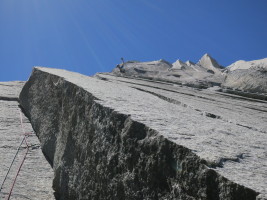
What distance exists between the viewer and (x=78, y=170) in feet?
11.1

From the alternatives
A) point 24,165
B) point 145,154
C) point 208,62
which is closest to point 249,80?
point 24,165

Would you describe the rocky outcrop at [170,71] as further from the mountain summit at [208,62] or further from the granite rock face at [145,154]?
the granite rock face at [145,154]

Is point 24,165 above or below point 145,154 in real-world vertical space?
below

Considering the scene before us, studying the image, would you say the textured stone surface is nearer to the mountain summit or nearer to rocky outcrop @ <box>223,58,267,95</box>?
rocky outcrop @ <box>223,58,267,95</box>

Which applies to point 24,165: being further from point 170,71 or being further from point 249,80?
point 170,71

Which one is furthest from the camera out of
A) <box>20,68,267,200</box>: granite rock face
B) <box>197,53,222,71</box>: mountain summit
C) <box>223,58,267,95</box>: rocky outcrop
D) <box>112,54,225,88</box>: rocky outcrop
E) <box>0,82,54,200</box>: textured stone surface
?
<box>197,53,222,71</box>: mountain summit

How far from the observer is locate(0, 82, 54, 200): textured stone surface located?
3670 millimetres

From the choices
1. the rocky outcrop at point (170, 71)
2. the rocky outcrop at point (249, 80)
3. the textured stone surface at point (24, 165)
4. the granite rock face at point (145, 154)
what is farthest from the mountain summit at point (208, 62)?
the granite rock face at point (145, 154)

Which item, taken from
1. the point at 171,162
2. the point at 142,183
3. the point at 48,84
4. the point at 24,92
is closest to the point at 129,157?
the point at 142,183

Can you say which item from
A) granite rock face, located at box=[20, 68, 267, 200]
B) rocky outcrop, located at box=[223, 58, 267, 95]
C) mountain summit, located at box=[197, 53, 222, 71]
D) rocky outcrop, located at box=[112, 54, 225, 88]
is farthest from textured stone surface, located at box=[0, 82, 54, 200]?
mountain summit, located at box=[197, 53, 222, 71]

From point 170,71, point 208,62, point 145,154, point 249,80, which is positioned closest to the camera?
point 145,154

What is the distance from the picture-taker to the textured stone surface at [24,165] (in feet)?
12.0

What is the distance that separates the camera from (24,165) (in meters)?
4.29

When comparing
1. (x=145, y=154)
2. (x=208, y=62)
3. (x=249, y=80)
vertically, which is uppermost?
(x=208, y=62)
